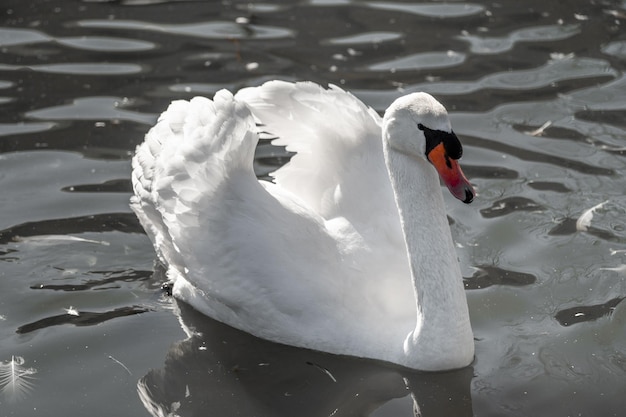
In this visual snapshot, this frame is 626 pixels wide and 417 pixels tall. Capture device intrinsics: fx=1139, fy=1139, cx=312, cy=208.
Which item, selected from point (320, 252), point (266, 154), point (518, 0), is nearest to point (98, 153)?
point (266, 154)

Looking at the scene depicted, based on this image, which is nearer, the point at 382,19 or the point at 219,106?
the point at 219,106

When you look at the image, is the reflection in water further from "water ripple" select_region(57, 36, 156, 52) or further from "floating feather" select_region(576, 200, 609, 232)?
"water ripple" select_region(57, 36, 156, 52)

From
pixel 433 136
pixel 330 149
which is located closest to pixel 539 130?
pixel 330 149

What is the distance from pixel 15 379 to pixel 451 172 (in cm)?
279

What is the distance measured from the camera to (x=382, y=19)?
11750mm

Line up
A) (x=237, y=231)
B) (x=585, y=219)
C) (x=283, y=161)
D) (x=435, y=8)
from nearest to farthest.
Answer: (x=237, y=231) → (x=585, y=219) → (x=283, y=161) → (x=435, y=8)

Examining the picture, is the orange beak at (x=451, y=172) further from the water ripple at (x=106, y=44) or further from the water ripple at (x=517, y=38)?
the water ripple at (x=106, y=44)

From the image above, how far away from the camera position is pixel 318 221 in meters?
6.96

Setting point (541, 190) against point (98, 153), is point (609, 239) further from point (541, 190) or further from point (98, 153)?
point (98, 153)

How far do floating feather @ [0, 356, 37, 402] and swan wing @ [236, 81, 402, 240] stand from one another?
203cm

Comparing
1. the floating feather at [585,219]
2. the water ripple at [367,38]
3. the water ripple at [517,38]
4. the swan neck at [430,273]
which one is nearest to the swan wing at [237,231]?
the swan neck at [430,273]

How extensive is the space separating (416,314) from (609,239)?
6.11ft

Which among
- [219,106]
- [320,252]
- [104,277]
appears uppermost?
[219,106]

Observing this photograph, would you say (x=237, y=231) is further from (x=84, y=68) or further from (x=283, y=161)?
(x=84, y=68)
